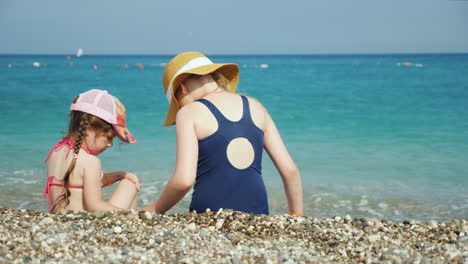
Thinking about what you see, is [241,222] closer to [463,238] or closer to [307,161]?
[463,238]

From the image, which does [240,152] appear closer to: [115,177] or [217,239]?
[217,239]

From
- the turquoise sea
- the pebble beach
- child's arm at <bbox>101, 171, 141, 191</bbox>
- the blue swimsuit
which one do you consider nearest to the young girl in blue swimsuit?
the blue swimsuit

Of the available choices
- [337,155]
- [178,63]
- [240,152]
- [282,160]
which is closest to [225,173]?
[240,152]

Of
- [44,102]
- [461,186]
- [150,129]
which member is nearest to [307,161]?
[461,186]

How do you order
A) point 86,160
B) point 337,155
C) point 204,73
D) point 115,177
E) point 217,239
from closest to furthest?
point 217,239 < point 204,73 < point 86,160 < point 115,177 < point 337,155

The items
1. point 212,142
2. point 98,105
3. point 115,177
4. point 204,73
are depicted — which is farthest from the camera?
point 115,177

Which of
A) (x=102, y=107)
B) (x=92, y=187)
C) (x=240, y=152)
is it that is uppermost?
(x=102, y=107)

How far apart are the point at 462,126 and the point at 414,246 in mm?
10424

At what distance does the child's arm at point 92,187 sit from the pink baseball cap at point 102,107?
0.28 meters

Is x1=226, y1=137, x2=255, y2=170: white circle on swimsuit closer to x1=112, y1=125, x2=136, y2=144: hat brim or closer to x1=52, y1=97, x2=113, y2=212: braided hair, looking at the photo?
x1=112, y1=125, x2=136, y2=144: hat brim

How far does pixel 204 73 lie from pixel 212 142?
0.45 meters

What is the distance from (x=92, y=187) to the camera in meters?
3.26

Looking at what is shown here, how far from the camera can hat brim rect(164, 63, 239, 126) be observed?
3160 millimetres

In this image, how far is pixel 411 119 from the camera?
13.4 meters
